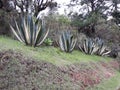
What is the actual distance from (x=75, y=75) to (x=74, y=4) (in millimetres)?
21969

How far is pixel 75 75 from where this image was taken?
8789 mm

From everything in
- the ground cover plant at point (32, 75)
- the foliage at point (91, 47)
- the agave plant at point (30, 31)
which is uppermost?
the agave plant at point (30, 31)

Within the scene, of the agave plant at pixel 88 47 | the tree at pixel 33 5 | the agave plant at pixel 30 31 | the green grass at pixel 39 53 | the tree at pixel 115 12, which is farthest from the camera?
the tree at pixel 115 12

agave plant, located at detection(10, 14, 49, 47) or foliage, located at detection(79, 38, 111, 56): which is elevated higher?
agave plant, located at detection(10, 14, 49, 47)

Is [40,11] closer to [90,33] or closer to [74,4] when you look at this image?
[90,33]

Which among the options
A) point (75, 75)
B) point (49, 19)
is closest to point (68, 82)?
point (75, 75)

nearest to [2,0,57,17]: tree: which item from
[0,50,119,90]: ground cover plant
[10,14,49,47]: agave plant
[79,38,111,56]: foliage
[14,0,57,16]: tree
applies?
[14,0,57,16]: tree

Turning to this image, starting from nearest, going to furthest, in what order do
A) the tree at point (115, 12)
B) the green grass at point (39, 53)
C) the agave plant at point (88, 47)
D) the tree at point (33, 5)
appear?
the green grass at point (39, 53)
the agave plant at point (88, 47)
the tree at point (33, 5)
the tree at point (115, 12)

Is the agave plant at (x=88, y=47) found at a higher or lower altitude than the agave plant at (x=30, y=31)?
lower

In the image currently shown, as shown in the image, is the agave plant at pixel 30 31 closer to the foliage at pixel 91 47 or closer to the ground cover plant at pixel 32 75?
the ground cover plant at pixel 32 75

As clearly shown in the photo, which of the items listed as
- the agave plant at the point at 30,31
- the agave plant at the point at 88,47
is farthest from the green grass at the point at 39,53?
the agave plant at the point at 88,47

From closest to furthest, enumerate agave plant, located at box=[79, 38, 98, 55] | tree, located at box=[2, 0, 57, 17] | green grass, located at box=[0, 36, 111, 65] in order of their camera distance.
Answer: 1. green grass, located at box=[0, 36, 111, 65]
2. agave plant, located at box=[79, 38, 98, 55]
3. tree, located at box=[2, 0, 57, 17]

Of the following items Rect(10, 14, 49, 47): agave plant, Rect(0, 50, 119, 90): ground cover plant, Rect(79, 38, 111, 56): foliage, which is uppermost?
Rect(10, 14, 49, 47): agave plant

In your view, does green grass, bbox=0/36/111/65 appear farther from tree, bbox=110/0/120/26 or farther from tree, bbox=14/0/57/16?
tree, bbox=110/0/120/26
